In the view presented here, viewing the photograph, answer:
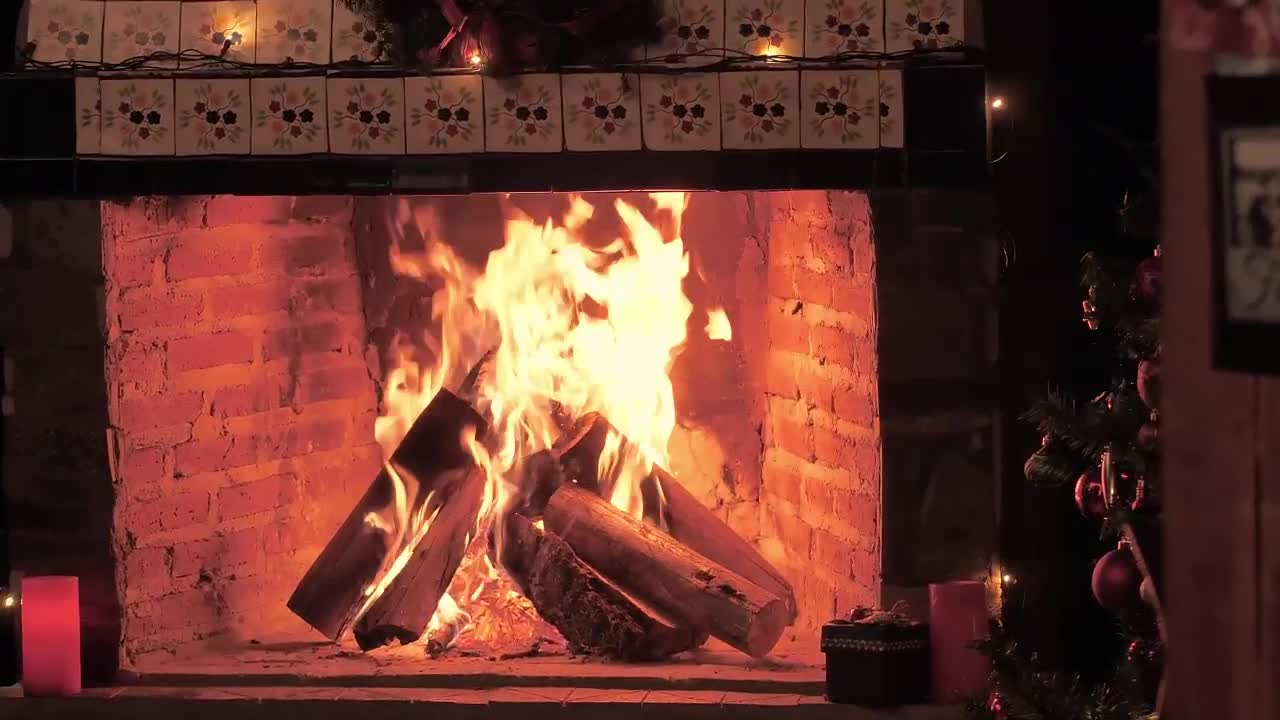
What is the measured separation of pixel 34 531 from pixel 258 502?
16.9 inches

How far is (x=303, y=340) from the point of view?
10.9ft

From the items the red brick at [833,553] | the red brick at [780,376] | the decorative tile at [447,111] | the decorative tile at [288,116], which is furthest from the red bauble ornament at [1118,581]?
the decorative tile at [288,116]

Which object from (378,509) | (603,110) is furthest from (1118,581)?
(378,509)

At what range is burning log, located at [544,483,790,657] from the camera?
285cm

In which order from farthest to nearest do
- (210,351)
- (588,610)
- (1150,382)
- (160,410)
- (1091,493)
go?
(210,351), (160,410), (588,610), (1091,493), (1150,382)

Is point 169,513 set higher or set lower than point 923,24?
lower

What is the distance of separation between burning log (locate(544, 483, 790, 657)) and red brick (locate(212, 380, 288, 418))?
583 mm

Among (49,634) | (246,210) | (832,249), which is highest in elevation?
(246,210)

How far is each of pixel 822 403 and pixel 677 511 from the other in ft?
1.02

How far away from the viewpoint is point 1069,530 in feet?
9.07

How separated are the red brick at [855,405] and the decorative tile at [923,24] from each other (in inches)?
21.4

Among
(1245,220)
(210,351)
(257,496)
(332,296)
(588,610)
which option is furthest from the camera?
(332,296)

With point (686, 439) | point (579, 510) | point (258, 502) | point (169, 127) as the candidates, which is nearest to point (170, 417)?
point (258, 502)

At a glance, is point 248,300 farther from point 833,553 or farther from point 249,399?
point 833,553
